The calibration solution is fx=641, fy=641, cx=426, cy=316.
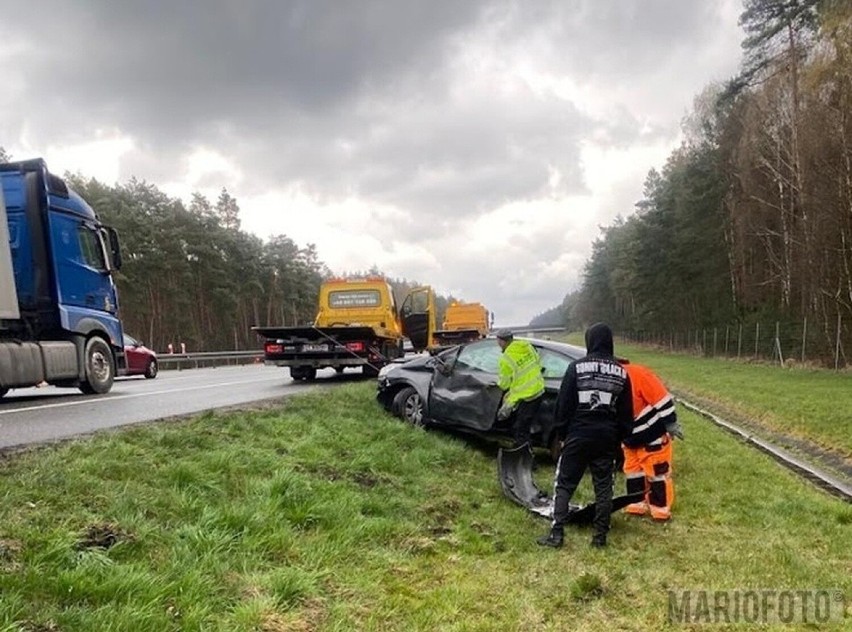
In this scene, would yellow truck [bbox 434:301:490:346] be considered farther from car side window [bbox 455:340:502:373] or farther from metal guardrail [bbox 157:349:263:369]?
car side window [bbox 455:340:502:373]

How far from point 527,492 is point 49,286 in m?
8.14

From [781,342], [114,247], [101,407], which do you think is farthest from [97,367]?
[781,342]

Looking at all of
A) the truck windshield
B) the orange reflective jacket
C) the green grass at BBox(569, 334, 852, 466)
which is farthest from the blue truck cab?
the green grass at BBox(569, 334, 852, 466)

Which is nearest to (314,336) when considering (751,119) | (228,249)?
(751,119)

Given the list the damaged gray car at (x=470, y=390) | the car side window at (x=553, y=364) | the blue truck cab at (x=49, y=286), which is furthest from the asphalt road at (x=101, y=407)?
the car side window at (x=553, y=364)

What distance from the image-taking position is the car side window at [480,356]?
829 cm

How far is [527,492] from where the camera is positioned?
20.7ft

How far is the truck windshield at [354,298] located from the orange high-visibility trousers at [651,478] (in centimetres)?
1142

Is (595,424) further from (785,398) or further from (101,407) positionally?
(785,398)

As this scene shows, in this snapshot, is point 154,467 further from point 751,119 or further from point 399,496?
point 751,119

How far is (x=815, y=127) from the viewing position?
23.3m

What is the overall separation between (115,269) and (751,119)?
28458 mm

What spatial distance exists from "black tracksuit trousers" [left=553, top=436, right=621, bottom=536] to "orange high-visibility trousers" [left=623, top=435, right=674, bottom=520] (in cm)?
82

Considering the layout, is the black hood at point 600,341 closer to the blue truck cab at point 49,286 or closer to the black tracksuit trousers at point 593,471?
the black tracksuit trousers at point 593,471
